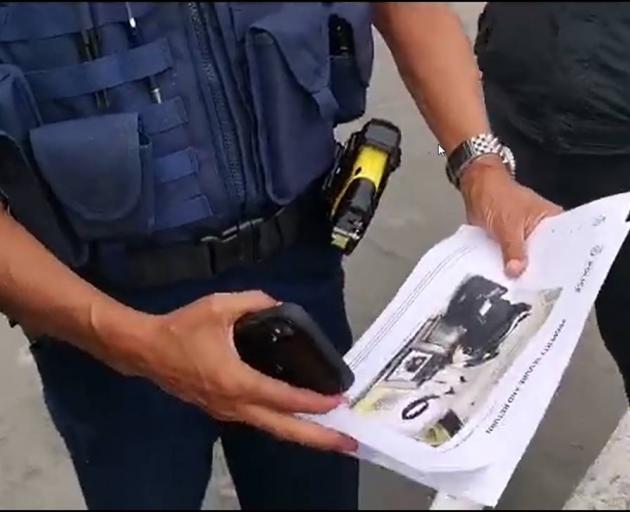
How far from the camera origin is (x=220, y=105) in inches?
28.9

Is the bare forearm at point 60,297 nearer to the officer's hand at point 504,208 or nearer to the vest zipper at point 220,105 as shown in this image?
the vest zipper at point 220,105

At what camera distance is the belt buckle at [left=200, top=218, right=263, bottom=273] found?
78cm

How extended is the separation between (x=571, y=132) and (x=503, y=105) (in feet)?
0.24

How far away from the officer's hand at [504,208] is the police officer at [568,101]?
4.5 inches

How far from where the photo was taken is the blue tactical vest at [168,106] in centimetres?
68

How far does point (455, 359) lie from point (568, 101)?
0.26 meters

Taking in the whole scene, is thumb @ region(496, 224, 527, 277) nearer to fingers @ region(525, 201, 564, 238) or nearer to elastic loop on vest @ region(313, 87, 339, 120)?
fingers @ region(525, 201, 564, 238)

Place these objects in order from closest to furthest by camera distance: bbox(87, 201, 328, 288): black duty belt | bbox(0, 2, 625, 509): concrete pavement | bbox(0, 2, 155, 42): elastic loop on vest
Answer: bbox(0, 2, 155, 42): elastic loop on vest → bbox(87, 201, 328, 288): black duty belt → bbox(0, 2, 625, 509): concrete pavement

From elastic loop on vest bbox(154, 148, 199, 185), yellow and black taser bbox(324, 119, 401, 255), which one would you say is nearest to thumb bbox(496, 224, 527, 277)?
yellow and black taser bbox(324, 119, 401, 255)

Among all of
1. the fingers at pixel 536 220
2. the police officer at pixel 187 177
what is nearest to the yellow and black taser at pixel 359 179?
the police officer at pixel 187 177

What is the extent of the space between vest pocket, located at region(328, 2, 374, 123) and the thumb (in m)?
0.14

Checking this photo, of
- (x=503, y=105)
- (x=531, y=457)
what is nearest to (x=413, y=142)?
(x=503, y=105)

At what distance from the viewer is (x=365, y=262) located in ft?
3.42

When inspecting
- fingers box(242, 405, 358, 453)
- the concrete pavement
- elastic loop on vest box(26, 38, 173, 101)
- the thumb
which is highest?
elastic loop on vest box(26, 38, 173, 101)
